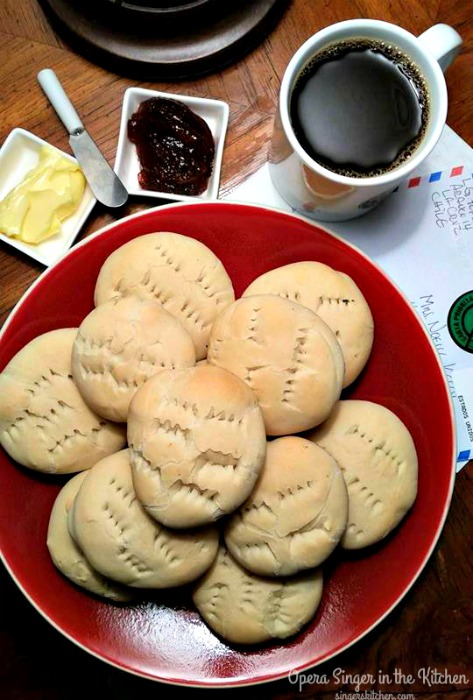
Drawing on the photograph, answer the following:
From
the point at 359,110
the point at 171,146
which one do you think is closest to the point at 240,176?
the point at 171,146

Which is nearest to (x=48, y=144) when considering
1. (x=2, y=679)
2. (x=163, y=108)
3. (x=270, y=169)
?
(x=163, y=108)

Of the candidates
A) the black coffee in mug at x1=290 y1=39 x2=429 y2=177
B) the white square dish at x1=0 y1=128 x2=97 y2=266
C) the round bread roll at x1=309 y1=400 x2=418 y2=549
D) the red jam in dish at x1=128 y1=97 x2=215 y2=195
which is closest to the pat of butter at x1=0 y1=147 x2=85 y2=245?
the white square dish at x1=0 y1=128 x2=97 y2=266

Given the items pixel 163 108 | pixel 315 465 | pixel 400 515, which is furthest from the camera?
pixel 163 108

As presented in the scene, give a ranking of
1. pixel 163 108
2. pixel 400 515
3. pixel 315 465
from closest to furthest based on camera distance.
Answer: pixel 315 465 < pixel 400 515 < pixel 163 108

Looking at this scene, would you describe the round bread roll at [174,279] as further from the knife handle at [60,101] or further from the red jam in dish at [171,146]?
the knife handle at [60,101]

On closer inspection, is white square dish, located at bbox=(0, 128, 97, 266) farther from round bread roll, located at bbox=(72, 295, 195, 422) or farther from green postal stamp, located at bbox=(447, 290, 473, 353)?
green postal stamp, located at bbox=(447, 290, 473, 353)

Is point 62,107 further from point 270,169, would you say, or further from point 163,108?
point 270,169
